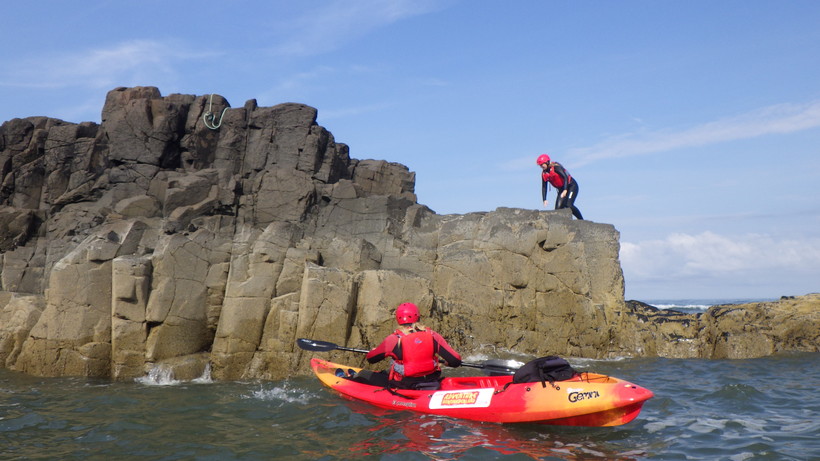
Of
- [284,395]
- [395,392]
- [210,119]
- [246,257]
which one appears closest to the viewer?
[395,392]

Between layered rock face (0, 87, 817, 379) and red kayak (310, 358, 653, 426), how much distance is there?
3173 mm

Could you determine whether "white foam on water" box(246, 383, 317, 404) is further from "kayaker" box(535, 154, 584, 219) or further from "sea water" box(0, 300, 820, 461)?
"kayaker" box(535, 154, 584, 219)

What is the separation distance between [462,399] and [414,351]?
94 centimetres

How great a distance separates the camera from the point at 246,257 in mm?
11867

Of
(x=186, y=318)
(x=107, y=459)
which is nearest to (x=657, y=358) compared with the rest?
(x=186, y=318)

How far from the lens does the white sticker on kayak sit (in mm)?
7849

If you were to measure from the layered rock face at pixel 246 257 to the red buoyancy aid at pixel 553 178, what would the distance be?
A: 0.92 meters

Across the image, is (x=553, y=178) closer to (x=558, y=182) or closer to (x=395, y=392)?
(x=558, y=182)

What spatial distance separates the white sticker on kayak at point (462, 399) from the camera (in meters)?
7.85

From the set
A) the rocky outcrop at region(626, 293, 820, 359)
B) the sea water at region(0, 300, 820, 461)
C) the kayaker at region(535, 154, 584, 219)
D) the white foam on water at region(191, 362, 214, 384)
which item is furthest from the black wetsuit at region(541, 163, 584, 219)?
the white foam on water at region(191, 362, 214, 384)

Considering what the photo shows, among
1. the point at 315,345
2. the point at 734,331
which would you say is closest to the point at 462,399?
the point at 315,345

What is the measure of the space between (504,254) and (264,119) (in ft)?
23.0

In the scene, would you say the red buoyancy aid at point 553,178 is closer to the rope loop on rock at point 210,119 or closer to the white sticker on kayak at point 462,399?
the white sticker on kayak at point 462,399

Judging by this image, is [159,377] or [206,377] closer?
[159,377]
